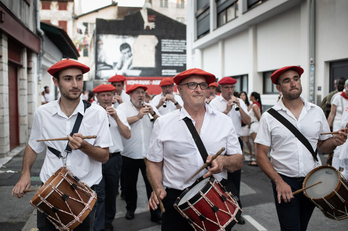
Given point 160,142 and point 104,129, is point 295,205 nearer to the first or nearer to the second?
point 160,142

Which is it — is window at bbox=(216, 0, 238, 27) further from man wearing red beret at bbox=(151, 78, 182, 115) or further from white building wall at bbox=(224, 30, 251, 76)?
man wearing red beret at bbox=(151, 78, 182, 115)

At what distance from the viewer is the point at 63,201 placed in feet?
8.51

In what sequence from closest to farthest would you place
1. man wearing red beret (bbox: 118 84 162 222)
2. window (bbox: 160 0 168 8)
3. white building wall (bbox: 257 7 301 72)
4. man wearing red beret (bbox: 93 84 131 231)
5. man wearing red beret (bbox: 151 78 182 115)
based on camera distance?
man wearing red beret (bbox: 93 84 131 231), man wearing red beret (bbox: 118 84 162 222), man wearing red beret (bbox: 151 78 182 115), white building wall (bbox: 257 7 301 72), window (bbox: 160 0 168 8)

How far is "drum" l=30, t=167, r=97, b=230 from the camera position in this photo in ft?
8.43

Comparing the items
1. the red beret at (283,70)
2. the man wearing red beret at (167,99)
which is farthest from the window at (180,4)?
the red beret at (283,70)

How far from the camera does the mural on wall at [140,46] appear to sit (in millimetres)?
46062

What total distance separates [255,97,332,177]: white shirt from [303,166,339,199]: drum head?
0.12m

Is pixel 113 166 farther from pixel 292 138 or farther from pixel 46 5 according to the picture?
pixel 46 5

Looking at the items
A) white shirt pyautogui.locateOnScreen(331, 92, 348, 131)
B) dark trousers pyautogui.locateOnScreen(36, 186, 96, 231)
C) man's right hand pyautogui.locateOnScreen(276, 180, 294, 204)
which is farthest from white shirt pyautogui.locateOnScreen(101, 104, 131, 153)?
white shirt pyautogui.locateOnScreen(331, 92, 348, 131)

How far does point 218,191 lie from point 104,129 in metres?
1.31

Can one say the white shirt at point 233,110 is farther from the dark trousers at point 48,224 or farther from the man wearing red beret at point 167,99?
the dark trousers at point 48,224

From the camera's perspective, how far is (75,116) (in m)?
3.03

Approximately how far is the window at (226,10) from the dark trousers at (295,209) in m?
15.3

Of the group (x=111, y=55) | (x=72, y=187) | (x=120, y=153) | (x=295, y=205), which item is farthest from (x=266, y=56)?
(x=111, y=55)
